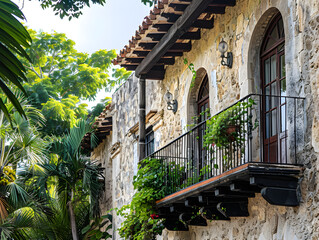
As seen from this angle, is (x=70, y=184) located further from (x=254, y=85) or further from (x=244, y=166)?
(x=244, y=166)

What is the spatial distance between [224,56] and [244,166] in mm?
3110

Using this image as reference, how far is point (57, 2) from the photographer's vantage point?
12.1 meters

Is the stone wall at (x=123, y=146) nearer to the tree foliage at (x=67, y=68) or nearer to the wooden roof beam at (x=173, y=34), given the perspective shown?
the wooden roof beam at (x=173, y=34)

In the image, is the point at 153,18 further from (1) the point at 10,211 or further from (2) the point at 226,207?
(1) the point at 10,211

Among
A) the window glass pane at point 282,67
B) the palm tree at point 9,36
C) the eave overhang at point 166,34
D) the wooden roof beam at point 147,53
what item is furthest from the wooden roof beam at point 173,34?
the palm tree at point 9,36

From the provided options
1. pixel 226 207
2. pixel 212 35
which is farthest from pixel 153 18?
pixel 226 207

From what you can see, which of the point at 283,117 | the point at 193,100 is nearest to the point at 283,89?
the point at 283,117

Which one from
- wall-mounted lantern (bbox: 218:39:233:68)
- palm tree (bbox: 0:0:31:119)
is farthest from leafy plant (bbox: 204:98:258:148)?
palm tree (bbox: 0:0:31:119)

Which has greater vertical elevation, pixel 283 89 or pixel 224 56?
pixel 224 56

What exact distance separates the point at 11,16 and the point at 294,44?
192 inches

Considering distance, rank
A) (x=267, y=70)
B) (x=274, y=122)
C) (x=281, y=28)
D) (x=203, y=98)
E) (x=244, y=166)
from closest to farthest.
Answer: (x=244, y=166), (x=274, y=122), (x=281, y=28), (x=267, y=70), (x=203, y=98)

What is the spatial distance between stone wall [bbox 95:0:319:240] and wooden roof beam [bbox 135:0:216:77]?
53 centimetres

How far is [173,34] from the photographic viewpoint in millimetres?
11422

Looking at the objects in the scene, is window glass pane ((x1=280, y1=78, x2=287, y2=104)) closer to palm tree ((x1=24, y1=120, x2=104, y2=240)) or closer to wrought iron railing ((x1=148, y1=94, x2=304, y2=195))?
wrought iron railing ((x1=148, y1=94, x2=304, y2=195))
